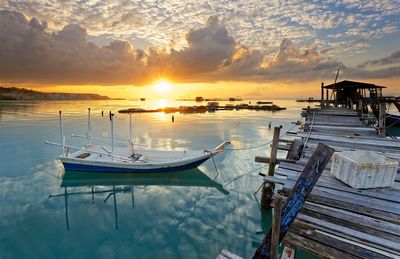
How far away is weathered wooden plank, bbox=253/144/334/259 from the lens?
140 inches

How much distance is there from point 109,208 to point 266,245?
8800 millimetres

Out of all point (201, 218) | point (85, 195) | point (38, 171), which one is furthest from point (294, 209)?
point (38, 171)

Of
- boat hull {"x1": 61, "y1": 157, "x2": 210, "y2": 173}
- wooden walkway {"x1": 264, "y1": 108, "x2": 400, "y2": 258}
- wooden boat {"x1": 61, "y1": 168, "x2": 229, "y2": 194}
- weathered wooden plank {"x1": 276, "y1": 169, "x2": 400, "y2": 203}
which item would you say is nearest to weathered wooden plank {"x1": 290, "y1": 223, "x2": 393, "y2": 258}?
wooden walkway {"x1": 264, "y1": 108, "x2": 400, "y2": 258}

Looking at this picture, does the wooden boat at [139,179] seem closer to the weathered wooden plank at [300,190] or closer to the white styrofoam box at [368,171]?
the white styrofoam box at [368,171]

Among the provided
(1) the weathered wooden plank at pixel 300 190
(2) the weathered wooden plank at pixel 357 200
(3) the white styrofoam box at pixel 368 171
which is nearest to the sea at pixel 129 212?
(2) the weathered wooden plank at pixel 357 200

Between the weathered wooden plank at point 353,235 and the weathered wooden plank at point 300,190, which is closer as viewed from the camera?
the weathered wooden plank at point 300,190

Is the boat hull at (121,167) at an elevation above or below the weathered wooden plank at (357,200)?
below

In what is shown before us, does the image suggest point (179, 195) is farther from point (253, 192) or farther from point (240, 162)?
point (240, 162)

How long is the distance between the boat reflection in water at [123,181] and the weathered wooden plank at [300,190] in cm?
849

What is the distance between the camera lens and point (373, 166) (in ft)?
17.2

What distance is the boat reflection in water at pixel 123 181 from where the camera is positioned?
12065 mm

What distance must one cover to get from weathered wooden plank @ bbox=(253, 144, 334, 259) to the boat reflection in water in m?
8.49

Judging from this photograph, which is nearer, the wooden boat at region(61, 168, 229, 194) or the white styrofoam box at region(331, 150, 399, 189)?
the white styrofoam box at region(331, 150, 399, 189)

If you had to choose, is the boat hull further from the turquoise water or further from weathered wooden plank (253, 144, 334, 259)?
weathered wooden plank (253, 144, 334, 259)
